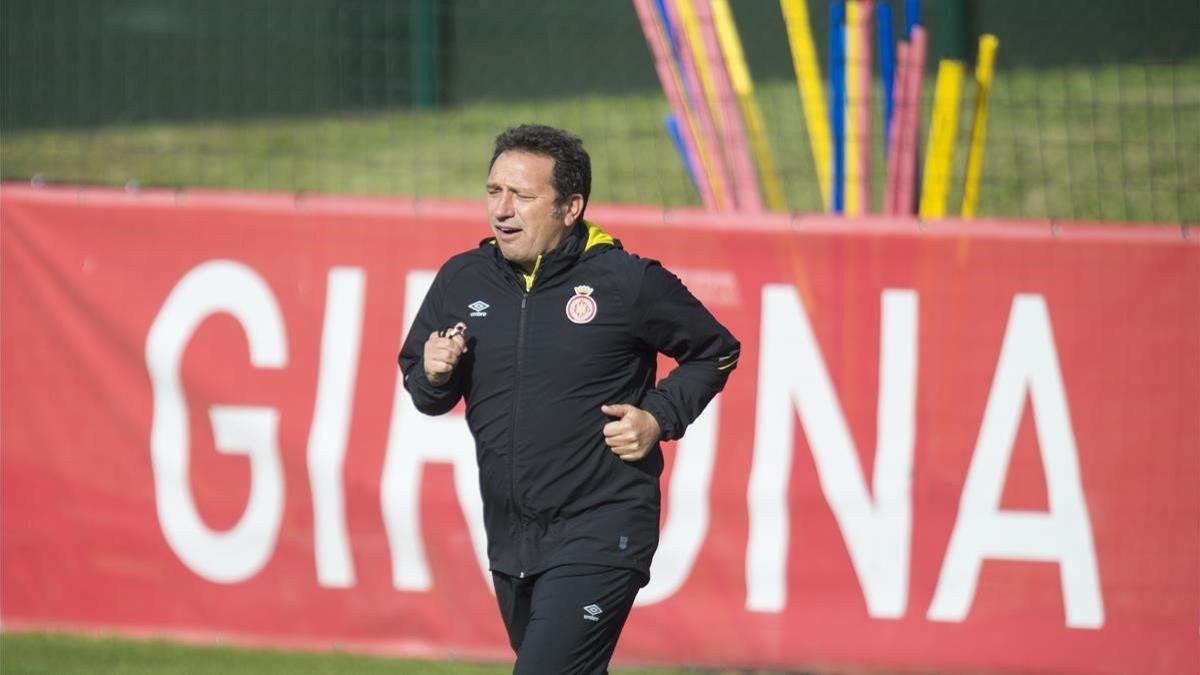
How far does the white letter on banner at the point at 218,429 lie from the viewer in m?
6.74

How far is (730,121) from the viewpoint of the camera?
7.23 metres

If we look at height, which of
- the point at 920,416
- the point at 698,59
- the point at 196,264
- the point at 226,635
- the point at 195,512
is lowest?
the point at 226,635

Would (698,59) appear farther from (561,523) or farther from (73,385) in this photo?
(561,523)

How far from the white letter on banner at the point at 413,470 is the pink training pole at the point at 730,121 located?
142 centimetres

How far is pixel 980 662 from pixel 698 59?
2.79 meters

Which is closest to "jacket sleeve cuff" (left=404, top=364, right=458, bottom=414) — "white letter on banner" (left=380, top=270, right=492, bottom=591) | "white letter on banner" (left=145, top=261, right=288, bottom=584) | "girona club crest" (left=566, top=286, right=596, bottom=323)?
"girona club crest" (left=566, top=286, right=596, bottom=323)

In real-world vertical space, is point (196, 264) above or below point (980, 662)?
above

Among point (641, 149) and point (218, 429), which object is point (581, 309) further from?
point (641, 149)

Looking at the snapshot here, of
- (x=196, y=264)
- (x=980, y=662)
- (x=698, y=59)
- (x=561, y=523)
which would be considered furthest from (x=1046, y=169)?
(x=561, y=523)

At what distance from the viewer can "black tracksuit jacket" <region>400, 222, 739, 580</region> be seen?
14.2ft

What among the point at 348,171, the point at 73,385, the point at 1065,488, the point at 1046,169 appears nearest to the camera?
the point at 1065,488

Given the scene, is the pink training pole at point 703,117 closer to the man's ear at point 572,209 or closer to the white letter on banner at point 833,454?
the white letter on banner at point 833,454

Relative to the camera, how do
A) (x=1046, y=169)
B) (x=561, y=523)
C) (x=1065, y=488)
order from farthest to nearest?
(x=1046, y=169)
(x=1065, y=488)
(x=561, y=523)

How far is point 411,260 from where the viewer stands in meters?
6.73
